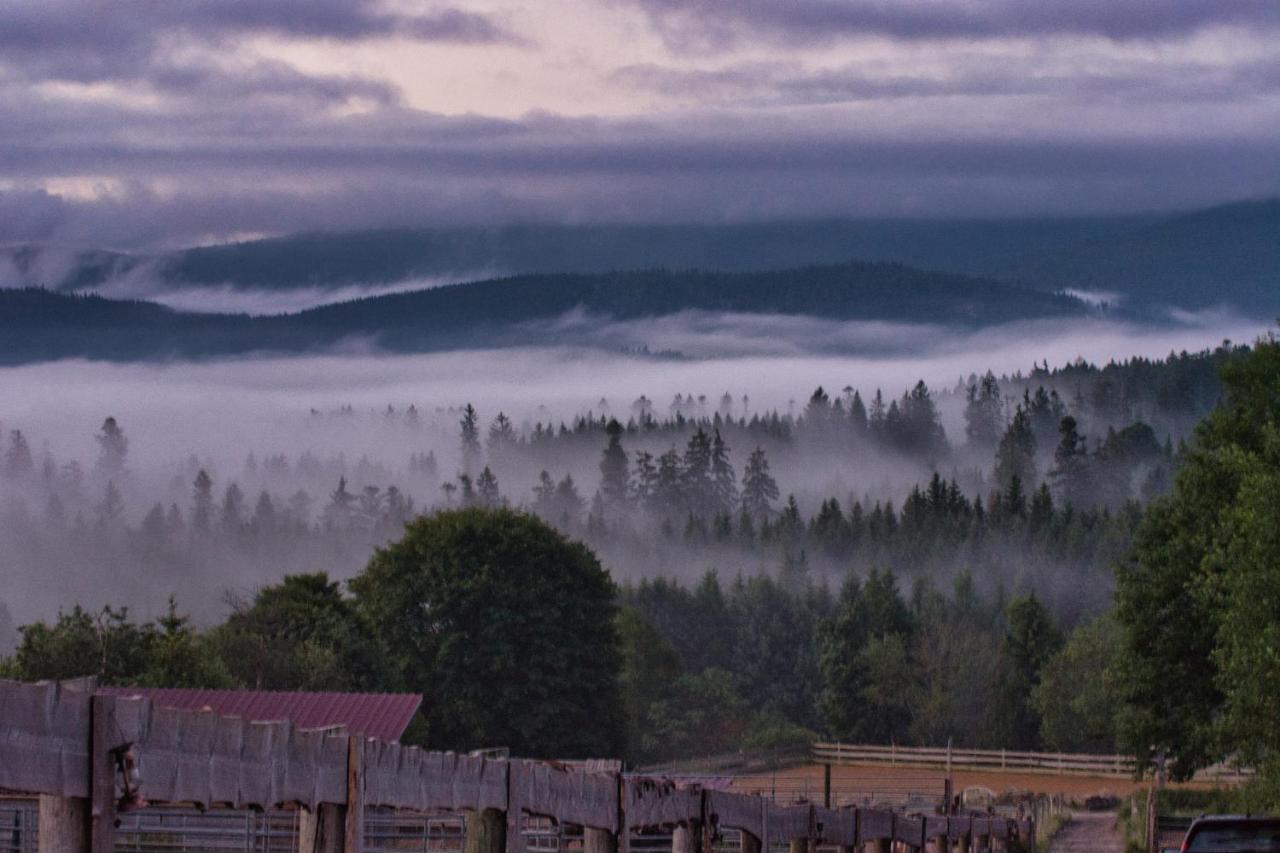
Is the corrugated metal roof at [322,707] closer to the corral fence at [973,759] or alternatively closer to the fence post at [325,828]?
the fence post at [325,828]

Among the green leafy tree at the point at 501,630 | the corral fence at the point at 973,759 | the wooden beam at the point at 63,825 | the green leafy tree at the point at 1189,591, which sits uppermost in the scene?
the wooden beam at the point at 63,825

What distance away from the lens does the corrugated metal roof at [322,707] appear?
2127 inches

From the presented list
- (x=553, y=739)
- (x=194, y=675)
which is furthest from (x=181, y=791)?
(x=553, y=739)

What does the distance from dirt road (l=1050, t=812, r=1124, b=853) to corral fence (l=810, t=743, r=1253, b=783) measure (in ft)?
131

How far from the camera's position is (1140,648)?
58656mm

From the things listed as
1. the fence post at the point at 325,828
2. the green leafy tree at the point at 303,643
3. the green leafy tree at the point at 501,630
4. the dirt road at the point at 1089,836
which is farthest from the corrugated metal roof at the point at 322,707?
the green leafy tree at the point at 501,630

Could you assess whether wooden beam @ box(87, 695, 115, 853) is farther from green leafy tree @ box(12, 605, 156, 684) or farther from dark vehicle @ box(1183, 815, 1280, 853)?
green leafy tree @ box(12, 605, 156, 684)

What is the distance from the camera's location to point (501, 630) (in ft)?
373

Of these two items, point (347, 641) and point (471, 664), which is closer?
point (347, 641)

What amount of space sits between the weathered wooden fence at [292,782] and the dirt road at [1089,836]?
4089 centimetres

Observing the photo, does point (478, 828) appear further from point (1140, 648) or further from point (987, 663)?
point (987, 663)

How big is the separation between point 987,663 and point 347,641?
3242 inches

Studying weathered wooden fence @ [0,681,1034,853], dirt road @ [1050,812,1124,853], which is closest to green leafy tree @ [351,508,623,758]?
dirt road @ [1050,812,1124,853]

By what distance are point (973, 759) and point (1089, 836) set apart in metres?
73.0
